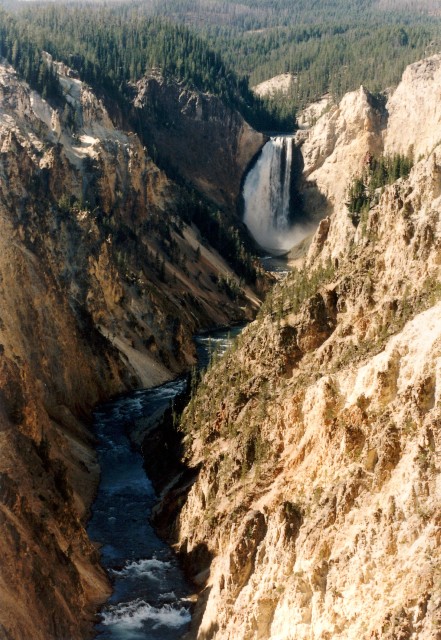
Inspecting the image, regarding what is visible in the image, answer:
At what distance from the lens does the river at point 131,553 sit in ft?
127

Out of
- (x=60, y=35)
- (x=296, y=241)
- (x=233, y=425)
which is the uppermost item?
(x=60, y=35)

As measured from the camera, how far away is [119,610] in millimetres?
39688

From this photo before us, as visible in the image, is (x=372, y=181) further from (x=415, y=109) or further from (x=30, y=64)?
(x=30, y=64)

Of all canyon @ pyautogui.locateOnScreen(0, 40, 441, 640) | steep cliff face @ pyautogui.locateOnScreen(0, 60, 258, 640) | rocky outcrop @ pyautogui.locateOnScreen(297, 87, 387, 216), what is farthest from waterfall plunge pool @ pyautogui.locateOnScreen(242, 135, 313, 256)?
canyon @ pyautogui.locateOnScreen(0, 40, 441, 640)

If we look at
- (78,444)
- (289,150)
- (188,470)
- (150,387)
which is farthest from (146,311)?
(289,150)

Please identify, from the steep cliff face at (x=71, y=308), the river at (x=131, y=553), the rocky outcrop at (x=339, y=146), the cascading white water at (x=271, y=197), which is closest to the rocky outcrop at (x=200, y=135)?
the cascading white water at (x=271, y=197)

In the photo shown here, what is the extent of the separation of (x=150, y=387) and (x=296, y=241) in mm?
78555

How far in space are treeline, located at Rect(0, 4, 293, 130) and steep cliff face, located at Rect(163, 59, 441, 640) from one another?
95.0m

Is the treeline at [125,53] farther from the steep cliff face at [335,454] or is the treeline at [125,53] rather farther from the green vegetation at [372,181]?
the steep cliff face at [335,454]

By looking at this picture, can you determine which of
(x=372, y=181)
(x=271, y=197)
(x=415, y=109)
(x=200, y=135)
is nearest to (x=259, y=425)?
(x=372, y=181)

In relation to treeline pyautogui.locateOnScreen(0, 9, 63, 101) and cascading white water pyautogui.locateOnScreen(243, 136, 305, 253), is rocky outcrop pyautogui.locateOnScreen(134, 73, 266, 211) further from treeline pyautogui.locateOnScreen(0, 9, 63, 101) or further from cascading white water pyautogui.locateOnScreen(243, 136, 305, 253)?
treeline pyautogui.locateOnScreen(0, 9, 63, 101)

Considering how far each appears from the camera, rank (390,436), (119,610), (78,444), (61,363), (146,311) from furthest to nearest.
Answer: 1. (146,311)
2. (61,363)
3. (78,444)
4. (119,610)
5. (390,436)

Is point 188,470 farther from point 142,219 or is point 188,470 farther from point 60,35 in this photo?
point 60,35

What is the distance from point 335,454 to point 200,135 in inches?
5282
